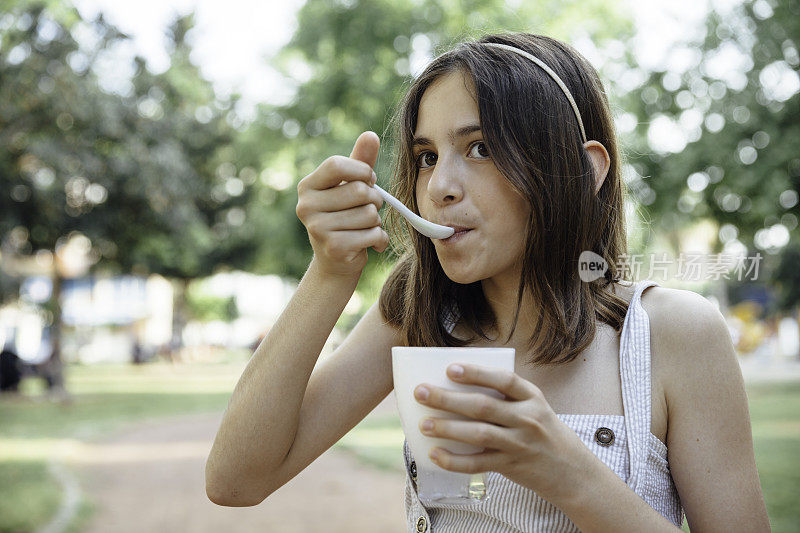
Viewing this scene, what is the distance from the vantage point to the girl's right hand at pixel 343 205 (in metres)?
1.31

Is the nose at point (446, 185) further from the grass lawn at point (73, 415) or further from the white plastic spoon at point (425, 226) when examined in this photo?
the grass lawn at point (73, 415)

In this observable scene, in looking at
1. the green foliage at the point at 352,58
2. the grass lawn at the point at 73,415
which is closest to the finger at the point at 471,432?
the grass lawn at the point at 73,415

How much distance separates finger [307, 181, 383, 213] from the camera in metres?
1.32

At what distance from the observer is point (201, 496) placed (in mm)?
8156

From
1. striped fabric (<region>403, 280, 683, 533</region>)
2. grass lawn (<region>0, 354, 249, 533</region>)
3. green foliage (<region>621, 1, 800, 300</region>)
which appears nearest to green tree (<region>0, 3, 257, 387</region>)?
grass lawn (<region>0, 354, 249, 533</region>)

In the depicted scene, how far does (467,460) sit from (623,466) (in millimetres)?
470

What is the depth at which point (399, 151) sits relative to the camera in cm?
174

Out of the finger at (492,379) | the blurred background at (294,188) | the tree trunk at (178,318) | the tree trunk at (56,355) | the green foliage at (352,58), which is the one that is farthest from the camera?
the tree trunk at (178,318)

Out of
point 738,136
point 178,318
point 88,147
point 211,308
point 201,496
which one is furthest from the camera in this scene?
point 211,308

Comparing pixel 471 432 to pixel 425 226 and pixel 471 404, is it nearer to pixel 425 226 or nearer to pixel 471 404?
pixel 471 404

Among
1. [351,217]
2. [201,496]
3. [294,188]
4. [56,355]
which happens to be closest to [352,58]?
[294,188]

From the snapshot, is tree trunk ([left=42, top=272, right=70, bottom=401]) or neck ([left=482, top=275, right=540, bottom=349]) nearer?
neck ([left=482, top=275, right=540, bottom=349])

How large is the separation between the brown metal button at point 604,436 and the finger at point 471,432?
43 centimetres

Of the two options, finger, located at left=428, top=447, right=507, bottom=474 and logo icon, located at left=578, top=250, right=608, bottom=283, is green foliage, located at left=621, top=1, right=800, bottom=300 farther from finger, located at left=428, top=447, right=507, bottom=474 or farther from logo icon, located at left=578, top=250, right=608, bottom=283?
finger, located at left=428, top=447, right=507, bottom=474
